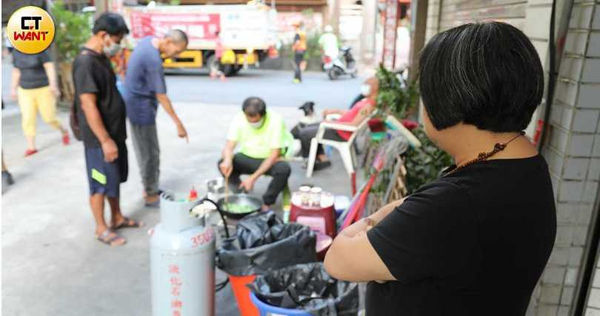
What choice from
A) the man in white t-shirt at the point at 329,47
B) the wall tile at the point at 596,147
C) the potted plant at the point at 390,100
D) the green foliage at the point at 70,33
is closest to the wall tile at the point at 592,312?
the wall tile at the point at 596,147

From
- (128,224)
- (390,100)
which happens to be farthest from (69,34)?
(390,100)

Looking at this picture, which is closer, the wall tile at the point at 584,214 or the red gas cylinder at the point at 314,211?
the wall tile at the point at 584,214

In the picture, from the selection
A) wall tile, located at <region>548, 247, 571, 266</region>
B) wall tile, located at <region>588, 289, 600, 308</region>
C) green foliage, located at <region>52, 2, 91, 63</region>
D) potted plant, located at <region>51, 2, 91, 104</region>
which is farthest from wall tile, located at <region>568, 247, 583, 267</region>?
green foliage, located at <region>52, 2, 91, 63</region>

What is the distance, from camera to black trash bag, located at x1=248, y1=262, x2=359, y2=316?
6.70 feet

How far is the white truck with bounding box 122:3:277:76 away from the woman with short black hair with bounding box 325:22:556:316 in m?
12.5

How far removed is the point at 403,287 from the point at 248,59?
1419cm

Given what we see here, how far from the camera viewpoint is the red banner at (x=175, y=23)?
14.0 m

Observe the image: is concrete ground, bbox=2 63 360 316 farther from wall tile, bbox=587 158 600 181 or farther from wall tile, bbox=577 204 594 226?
wall tile, bbox=587 158 600 181

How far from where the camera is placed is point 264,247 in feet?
7.63

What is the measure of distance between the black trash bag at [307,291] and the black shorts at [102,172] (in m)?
1.76

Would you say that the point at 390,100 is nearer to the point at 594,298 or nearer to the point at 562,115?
the point at 562,115

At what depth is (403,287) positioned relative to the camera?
1040 mm

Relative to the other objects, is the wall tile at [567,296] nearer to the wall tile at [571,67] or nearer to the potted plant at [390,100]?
the wall tile at [571,67]

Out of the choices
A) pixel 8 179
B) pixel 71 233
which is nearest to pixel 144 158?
pixel 71 233
